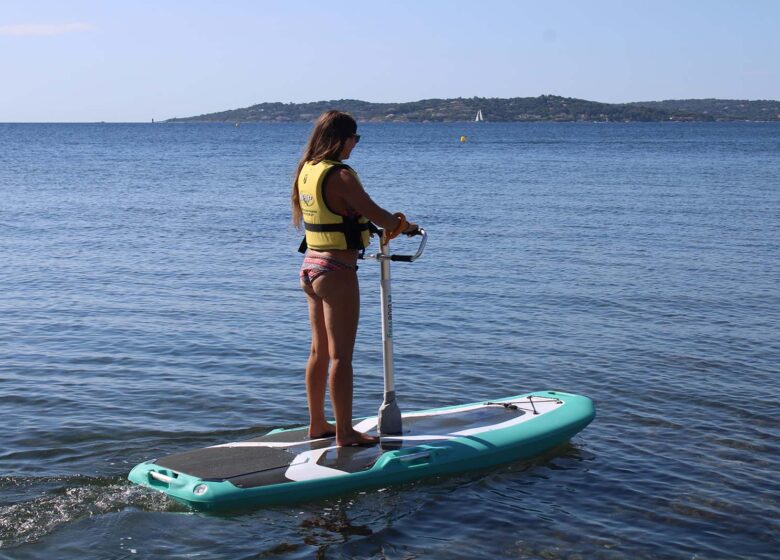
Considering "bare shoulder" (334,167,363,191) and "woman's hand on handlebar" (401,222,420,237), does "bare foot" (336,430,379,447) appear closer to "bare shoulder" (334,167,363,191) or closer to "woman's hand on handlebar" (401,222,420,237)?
"woman's hand on handlebar" (401,222,420,237)

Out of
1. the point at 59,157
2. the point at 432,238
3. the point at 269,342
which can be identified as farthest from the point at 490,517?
→ the point at 59,157

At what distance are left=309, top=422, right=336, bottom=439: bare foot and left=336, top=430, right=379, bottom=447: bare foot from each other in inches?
8.7

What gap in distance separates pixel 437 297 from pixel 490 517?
291 inches

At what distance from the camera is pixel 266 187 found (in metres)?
35.6

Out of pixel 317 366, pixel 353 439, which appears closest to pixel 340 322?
pixel 317 366

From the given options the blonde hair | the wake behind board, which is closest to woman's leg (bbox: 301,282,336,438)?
the wake behind board

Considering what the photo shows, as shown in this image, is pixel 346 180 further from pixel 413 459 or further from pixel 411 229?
pixel 413 459

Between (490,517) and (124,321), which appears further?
(124,321)

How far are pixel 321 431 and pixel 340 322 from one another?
99cm

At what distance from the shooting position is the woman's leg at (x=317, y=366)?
650 cm

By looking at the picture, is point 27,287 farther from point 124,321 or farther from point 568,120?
point 568,120

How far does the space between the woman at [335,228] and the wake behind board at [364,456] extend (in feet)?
1.47

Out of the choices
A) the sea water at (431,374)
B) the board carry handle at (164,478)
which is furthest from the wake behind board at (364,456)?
the sea water at (431,374)

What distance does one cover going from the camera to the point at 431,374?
966 centimetres
